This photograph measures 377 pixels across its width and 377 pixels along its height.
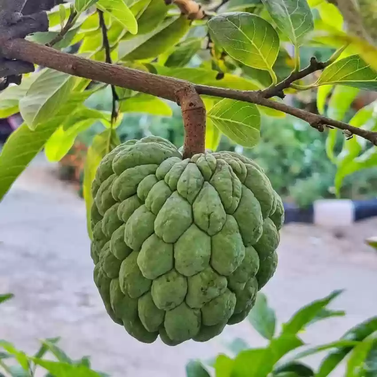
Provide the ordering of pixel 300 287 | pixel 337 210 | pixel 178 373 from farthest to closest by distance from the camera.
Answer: pixel 337 210 < pixel 300 287 < pixel 178 373

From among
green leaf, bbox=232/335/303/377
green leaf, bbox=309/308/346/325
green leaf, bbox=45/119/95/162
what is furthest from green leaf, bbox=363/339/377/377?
green leaf, bbox=45/119/95/162

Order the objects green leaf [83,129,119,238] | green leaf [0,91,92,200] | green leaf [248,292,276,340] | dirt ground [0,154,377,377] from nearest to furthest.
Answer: green leaf [0,91,92,200] < green leaf [83,129,119,238] < green leaf [248,292,276,340] < dirt ground [0,154,377,377]

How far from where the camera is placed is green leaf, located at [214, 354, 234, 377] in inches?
32.7

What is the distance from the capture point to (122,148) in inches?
20.0

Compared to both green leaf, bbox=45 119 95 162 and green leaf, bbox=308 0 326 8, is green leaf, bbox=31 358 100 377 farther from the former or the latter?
green leaf, bbox=308 0 326 8

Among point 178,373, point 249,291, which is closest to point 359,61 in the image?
point 249,291

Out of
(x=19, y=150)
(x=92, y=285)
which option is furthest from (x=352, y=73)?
(x=92, y=285)

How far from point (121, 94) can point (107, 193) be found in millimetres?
358

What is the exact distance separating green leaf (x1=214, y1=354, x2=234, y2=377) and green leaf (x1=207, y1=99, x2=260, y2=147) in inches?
15.6

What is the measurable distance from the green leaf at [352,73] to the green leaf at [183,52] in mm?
415

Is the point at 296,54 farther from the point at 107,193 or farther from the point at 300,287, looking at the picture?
the point at 300,287

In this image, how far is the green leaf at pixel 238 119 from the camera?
0.55m

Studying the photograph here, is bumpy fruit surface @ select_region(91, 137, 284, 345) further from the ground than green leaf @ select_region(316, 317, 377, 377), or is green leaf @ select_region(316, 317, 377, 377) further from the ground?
bumpy fruit surface @ select_region(91, 137, 284, 345)

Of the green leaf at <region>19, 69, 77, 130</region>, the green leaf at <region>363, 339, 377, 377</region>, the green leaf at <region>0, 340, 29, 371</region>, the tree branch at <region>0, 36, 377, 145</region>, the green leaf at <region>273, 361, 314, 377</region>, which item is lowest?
the green leaf at <region>0, 340, 29, 371</region>
